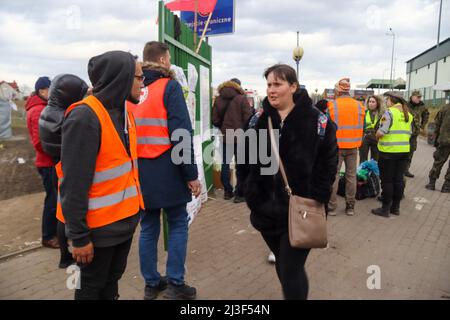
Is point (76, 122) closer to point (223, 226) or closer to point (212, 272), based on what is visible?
point (212, 272)

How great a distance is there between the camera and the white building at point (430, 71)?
40.2 metres

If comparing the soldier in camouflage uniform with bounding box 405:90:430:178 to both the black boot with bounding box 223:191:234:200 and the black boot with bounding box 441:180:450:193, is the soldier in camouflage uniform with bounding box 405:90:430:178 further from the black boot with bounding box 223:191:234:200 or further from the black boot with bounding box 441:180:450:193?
the black boot with bounding box 223:191:234:200

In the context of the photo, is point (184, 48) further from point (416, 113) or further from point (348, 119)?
point (416, 113)

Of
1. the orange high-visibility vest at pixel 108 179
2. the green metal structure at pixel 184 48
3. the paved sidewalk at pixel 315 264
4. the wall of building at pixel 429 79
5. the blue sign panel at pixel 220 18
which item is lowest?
the paved sidewalk at pixel 315 264

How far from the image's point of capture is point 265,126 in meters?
2.47

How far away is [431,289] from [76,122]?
3471 millimetres

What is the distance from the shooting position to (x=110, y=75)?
201 cm

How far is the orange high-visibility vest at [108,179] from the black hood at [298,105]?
1039 mm

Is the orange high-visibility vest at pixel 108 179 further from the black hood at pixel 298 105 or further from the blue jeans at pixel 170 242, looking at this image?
the black hood at pixel 298 105

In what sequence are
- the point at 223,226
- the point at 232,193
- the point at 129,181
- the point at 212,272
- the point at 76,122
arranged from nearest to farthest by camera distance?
the point at 76,122 < the point at 129,181 < the point at 212,272 < the point at 223,226 < the point at 232,193

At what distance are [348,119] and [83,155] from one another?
4.44 metres

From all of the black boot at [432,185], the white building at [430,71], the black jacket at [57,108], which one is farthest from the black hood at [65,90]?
the white building at [430,71]

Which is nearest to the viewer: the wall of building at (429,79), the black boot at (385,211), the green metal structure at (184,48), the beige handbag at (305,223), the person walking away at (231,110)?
the beige handbag at (305,223)

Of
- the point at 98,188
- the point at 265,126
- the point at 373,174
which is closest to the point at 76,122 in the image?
the point at 98,188
